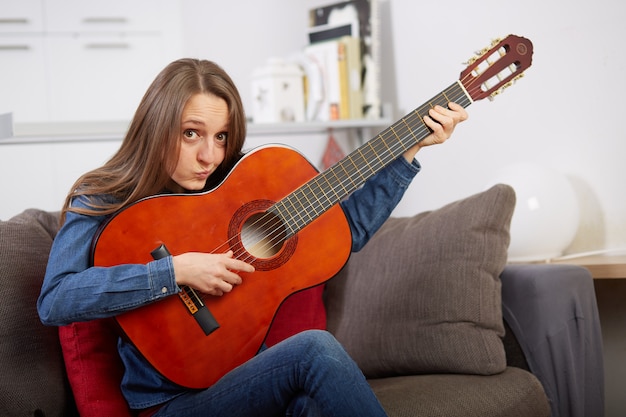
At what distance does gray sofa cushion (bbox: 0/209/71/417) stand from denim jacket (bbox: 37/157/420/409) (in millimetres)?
161

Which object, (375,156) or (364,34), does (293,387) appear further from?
(364,34)

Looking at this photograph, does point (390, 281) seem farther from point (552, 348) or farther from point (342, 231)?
point (552, 348)

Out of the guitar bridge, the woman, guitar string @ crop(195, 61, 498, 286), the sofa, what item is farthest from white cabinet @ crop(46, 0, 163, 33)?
the guitar bridge

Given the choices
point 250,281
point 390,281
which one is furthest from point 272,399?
point 390,281

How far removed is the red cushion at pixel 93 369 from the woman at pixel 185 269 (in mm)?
74

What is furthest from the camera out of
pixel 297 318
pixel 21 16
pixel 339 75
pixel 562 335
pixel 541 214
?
pixel 21 16

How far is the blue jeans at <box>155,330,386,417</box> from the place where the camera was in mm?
1323

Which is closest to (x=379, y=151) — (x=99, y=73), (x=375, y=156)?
(x=375, y=156)

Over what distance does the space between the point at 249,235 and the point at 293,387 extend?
0.33 m

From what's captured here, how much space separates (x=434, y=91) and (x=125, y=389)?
65.9 inches

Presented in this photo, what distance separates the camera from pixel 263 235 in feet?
5.06

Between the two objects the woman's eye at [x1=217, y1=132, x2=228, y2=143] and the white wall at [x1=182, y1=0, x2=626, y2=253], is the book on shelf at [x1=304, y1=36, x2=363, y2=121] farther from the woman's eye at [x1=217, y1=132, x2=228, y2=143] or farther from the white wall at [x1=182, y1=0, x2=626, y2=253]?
the woman's eye at [x1=217, y1=132, x2=228, y2=143]

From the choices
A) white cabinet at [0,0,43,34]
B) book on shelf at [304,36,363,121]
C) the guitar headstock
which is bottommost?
the guitar headstock

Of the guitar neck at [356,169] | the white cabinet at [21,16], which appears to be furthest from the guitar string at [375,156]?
the white cabinet at [21,16]
